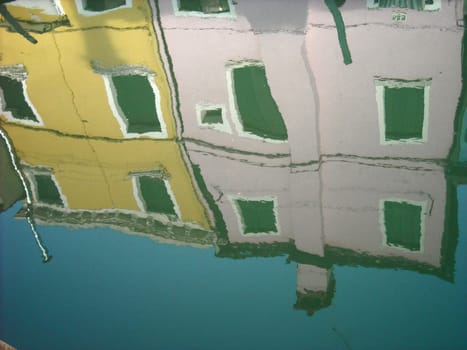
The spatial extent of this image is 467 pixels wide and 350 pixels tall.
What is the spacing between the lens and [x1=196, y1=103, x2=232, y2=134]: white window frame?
1.54 metres

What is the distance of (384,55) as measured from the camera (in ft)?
5.47

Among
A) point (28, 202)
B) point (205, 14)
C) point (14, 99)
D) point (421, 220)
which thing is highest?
point (205, 14)

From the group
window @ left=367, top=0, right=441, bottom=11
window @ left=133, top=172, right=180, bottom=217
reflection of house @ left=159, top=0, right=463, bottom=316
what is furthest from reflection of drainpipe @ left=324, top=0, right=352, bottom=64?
window @ left=133, top=172, right=180, bottom=217

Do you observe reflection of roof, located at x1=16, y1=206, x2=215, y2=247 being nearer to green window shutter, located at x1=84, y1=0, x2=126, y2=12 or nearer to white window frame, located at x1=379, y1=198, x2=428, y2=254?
white window frame, located at x1=379, y1=198, x2=428, y2=254

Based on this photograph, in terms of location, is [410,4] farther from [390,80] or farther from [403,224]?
[403,224]

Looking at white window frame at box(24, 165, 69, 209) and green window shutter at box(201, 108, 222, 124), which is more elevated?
green window shutter at box(201, 108, 222, 124)

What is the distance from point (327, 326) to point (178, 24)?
1619 millimetres

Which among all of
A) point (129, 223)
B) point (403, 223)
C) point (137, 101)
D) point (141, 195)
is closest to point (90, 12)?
point (137, 101)

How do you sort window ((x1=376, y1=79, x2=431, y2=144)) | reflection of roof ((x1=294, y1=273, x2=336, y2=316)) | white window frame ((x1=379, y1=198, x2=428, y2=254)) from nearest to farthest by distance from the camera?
reflection of roof ((x1=294, y1=273, x2=336, y2=316)) → white window frame ((x1=379, y1=198, x2=428, y2=254)) → window ((x1=376, y1=79, x2=431, y2=144))

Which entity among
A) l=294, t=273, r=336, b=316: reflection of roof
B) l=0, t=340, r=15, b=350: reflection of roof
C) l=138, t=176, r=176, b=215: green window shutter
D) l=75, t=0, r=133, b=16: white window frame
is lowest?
l=0, t=340, r=15, b=350: reflection of roof

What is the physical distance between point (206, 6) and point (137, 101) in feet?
2.22

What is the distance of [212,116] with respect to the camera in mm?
1615

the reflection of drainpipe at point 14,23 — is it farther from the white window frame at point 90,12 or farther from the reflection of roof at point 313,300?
→ the reflection of roof at point 313,300

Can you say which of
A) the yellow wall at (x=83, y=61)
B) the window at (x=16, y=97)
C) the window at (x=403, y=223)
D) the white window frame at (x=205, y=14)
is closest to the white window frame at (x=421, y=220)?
the window at (x=403, y=223)
